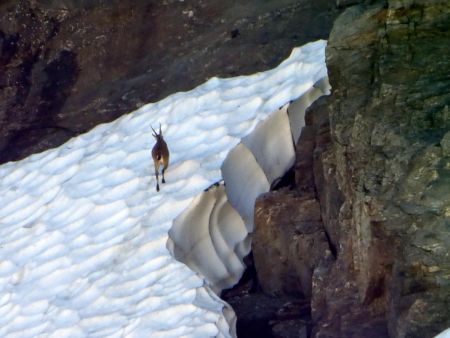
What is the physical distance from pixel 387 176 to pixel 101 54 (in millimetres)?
5636

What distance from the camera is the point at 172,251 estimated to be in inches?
433

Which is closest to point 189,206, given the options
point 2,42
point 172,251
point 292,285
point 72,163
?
point 172,251

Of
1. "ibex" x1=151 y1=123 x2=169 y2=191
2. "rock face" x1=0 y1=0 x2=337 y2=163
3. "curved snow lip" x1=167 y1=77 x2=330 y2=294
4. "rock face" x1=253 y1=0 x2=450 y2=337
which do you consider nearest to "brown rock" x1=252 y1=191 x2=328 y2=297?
"rock face" x1=253 y1=0 x2=450 y2=337

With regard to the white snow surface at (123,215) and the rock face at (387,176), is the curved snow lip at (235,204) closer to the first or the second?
the white snow surface at (123,215)

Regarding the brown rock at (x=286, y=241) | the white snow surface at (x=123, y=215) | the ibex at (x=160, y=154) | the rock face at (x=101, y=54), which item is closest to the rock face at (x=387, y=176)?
the brown rock at (x=286, y=241)

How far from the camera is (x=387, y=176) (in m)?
9.03

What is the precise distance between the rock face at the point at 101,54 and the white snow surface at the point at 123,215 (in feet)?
1.03

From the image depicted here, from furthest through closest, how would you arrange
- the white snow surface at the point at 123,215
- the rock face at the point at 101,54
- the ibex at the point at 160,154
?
the rock face at the point at 101,54, the ibex at the point at 160,154, the white snow surface at the point at 123,215

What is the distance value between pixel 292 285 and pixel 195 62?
3.73 metres

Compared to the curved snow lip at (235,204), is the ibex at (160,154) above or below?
above

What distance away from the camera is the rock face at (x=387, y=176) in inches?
340

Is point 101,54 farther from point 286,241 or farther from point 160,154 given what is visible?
point 286,241

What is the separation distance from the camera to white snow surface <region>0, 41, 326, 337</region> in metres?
10.5

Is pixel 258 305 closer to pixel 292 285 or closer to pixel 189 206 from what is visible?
pixel 292 285
